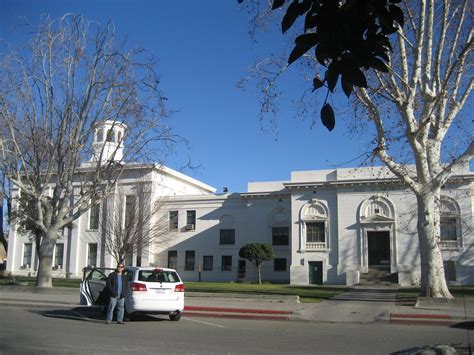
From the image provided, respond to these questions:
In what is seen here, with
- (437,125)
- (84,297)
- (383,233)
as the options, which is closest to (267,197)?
(383,233)

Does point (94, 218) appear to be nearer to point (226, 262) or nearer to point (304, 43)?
point (226, 262)

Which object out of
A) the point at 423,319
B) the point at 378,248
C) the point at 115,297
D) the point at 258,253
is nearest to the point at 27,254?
the point at 258,253

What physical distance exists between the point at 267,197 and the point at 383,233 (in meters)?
12.0

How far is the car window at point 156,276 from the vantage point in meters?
14.8

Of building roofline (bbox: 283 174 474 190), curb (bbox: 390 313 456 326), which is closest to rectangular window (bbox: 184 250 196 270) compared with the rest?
building roofline (bbox: 283 174 474 190)

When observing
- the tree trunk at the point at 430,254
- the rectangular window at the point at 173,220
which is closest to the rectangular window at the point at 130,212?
the rectangular window at the point at 173,220

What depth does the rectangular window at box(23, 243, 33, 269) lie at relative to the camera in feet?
197

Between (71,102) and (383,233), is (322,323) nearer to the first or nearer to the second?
(71,102)

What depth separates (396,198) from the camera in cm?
4453

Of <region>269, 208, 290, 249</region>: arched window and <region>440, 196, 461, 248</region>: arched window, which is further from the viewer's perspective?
<region>269, 208, 290, 249</region>: arched window

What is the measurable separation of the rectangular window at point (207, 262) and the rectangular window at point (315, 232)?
1085 centimetres

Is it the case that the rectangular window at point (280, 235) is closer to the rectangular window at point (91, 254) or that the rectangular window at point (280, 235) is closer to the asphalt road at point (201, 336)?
the rectangular window at point (91, 254)

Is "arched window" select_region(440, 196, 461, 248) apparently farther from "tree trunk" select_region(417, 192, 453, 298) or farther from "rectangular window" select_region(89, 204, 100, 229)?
"rectangular window" select_region(89, 204, 100, 229)

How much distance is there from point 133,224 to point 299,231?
15.1 metres
